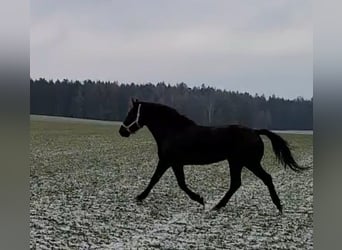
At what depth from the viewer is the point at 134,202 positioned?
2670 mm

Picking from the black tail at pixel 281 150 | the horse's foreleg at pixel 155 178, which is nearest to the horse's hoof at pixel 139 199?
the horse's foreleg at pixel 155 178

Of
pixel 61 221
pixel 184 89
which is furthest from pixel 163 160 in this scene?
pixel 61 221

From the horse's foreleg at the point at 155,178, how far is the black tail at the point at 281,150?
1.49 ft

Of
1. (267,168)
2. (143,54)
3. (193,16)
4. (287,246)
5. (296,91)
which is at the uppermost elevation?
(193,16)

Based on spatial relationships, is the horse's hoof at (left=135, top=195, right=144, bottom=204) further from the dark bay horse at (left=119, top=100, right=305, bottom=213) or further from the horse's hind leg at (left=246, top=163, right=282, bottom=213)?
the horse's hind leg at (left=246, top=163, right=282, bottom=213)

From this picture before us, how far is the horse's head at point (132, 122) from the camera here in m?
2.66

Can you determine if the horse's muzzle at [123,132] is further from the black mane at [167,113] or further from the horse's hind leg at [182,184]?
the horse's hind leg at [182,184]

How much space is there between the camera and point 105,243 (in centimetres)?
263
